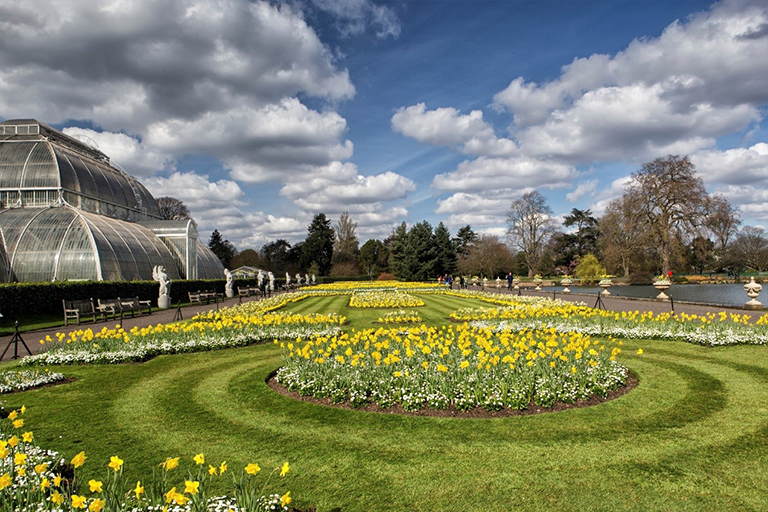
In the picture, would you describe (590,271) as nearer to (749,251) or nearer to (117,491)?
(749,251)

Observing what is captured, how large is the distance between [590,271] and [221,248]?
189 feet

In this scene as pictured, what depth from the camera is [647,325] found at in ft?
36.0

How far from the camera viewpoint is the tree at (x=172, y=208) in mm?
67375

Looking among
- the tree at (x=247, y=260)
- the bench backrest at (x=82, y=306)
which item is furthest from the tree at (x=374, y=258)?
the bench backrest at (x=82, y=306)

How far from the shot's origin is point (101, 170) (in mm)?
37656

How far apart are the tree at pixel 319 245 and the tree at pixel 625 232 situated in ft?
129

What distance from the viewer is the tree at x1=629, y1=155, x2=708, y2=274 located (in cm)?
3622

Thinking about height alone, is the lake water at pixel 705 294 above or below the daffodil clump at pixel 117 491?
below

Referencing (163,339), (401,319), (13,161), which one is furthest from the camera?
(13,161)

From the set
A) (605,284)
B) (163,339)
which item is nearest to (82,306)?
(163,339)

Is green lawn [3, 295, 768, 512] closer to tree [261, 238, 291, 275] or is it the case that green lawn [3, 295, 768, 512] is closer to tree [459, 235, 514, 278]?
tree [459, 235, 514, 278]

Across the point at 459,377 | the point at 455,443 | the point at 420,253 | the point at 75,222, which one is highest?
the point at 75,222

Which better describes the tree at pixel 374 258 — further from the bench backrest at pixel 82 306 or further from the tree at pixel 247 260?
the bench backrest at pixel 82 306

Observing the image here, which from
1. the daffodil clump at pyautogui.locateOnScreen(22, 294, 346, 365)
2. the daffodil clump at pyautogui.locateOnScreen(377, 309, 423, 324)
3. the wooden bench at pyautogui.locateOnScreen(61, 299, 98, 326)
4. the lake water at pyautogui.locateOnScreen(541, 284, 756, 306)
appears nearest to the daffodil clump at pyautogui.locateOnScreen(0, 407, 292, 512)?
the daffodil clump at pyautogui.locateOnScreen(22, 294, 346, 365)
